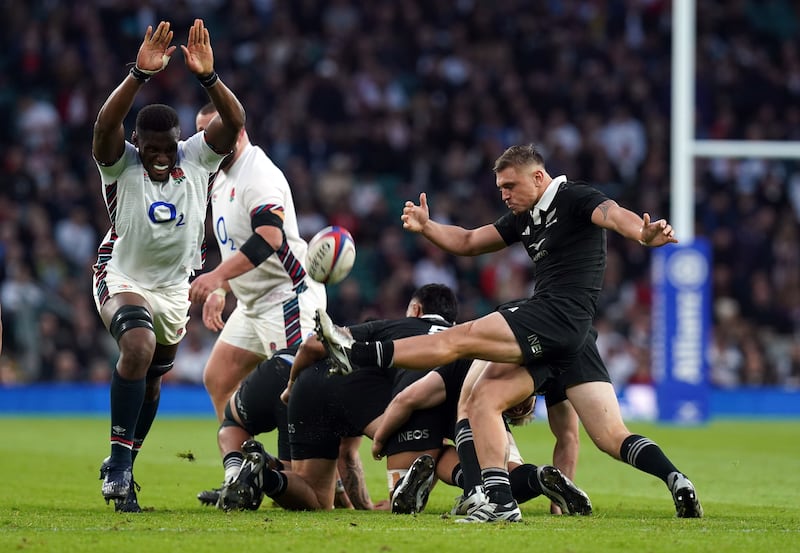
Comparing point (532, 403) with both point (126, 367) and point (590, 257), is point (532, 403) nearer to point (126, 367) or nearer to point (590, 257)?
point (590, 257)

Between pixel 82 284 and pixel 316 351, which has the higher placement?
pixel 82 284

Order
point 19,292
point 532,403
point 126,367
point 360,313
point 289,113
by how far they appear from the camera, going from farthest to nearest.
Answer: point 289,113 < point 360,313 < point 19,292 < point 532,403 < point 126,367

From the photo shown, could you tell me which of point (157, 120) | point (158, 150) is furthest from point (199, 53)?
point (158, 150)

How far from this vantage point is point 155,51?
6941 millimetres

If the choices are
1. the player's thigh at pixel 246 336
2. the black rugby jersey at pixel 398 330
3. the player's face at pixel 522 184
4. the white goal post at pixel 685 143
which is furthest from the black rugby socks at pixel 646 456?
the white goal post at pixel 685 143

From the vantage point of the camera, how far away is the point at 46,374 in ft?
62.3

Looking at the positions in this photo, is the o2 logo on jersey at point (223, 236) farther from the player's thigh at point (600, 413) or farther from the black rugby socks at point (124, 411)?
the player's thigh at point (600, 413)

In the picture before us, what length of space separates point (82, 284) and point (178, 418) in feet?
8.19

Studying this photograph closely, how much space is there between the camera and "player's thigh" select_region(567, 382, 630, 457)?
732 cm

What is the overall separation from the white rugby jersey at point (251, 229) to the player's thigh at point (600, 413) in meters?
2.22

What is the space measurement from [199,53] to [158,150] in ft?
1.99

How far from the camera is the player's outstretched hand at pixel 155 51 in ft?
22.7

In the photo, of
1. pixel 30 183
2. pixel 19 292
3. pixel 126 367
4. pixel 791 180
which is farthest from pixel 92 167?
pixel 126 367

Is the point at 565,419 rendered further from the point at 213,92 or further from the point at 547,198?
the point at 213,92
